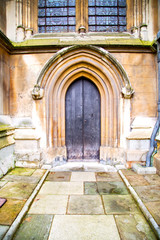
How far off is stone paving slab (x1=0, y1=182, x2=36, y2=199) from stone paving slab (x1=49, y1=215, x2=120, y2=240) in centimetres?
88

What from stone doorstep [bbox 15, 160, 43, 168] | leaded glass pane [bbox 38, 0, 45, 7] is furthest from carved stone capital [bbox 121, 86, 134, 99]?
leaded glass pane [bbox 38, 0, 45, 7]

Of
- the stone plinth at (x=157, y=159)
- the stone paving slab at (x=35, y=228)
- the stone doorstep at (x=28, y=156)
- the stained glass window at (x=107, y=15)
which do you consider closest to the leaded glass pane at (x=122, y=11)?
the stained glass window at (x=107, y=15)

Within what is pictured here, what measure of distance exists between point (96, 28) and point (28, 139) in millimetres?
4010

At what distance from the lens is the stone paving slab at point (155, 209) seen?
7.28 feet

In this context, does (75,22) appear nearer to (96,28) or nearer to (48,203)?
(96,28)

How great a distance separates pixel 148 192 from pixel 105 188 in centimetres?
84

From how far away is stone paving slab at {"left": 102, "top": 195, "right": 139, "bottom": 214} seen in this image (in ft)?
8.25

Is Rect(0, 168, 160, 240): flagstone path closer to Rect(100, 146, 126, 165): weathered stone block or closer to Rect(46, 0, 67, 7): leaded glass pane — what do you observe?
Rect(100, 146, 126, 165): weathered stone block

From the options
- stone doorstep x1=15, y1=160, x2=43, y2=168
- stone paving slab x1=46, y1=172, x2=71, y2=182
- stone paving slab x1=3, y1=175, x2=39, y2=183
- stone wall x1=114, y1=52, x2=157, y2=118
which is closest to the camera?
stone paving slab x1=3, y1=175, x2=39, y2=183

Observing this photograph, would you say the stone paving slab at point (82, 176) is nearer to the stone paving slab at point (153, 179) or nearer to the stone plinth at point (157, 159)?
the stone paving slab at point (153, 179)

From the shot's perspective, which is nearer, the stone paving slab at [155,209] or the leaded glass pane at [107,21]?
the stone paving slab at [155,209]

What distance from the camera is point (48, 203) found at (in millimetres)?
2748

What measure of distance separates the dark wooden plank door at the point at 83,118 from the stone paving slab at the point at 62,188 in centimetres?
160

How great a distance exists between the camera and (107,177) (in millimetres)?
3891
